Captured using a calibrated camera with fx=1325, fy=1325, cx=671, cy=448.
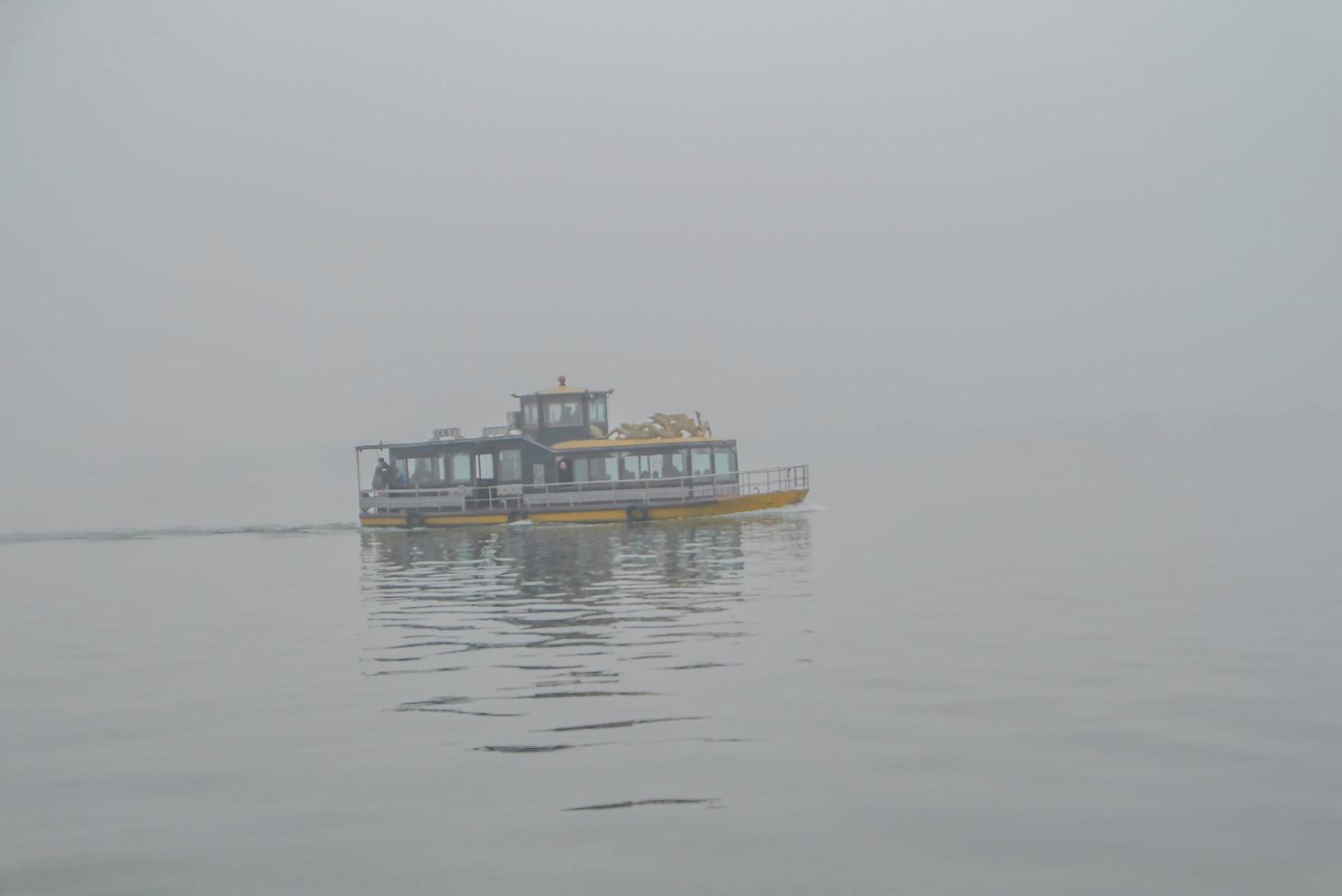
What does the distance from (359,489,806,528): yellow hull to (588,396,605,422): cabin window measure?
5.44m

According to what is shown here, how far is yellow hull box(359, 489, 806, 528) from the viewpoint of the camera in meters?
50.1

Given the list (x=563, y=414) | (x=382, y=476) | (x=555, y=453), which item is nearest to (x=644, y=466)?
(x=555, y=453)

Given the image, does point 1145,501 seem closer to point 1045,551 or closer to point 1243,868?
point 1045,551

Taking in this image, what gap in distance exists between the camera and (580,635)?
65.9 feet

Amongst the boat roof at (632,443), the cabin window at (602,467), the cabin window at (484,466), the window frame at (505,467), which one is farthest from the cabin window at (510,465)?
the cabin window at (602,467)

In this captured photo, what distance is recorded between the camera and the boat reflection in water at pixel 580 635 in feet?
44.6

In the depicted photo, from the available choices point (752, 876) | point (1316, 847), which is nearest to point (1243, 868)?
A: point (1316, 847)

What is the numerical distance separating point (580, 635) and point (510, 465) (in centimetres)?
3304

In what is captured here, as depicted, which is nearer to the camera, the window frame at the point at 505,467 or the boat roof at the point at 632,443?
the boat roof at the point at 632,443

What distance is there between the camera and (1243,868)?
851 cm

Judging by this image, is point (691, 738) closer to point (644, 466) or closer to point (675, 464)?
point (675, 464)

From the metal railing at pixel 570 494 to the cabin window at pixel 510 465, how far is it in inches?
11.6

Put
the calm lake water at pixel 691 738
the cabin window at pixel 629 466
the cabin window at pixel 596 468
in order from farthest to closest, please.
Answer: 1. the cabin window at pixel 596 468
2. the cabin window at pixel 629 466
3. the calm lake water at pixel 691 738

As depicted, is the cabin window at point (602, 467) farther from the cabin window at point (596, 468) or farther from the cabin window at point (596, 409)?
the cabin window at point (596, 409)
